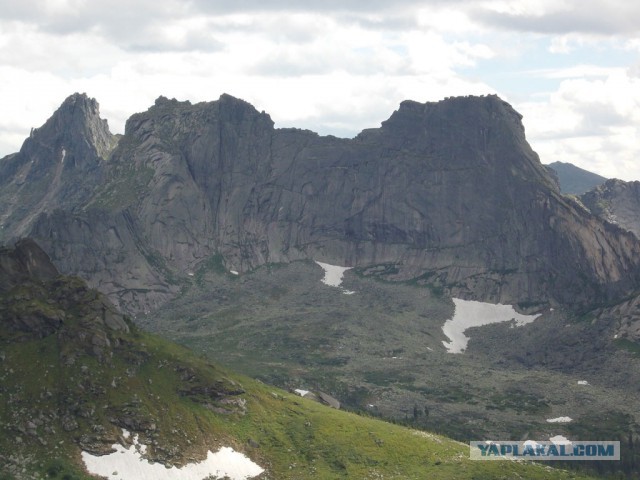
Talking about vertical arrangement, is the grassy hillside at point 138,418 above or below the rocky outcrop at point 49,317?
below

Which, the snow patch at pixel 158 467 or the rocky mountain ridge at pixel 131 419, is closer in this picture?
the snow patch at pixel 158 467

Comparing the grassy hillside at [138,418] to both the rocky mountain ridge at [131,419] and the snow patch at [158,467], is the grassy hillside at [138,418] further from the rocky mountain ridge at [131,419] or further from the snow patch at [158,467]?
the snow patch at [158,467]

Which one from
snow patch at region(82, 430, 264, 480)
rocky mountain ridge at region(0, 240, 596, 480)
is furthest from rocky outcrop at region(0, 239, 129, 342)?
snow patch at region(82, 430, 264, 480)

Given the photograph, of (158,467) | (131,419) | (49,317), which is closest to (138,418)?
(131,419)

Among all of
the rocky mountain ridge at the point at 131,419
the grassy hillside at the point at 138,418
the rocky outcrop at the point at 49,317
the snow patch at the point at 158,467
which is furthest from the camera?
the rocky outcrop at the point at 49,317

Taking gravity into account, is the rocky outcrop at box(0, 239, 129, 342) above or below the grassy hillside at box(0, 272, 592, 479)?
above

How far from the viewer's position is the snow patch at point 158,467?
160 m

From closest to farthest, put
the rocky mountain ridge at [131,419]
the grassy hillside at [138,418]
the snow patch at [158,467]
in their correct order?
the snow patch at [158,467] < the rocky mountain ridge at [131,419] < the grassy hillside at [138,418]

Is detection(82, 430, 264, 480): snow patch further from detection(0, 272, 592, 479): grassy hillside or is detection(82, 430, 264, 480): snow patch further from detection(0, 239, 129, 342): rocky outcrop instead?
detection(0, 239, 129, 342): rocky outcrop

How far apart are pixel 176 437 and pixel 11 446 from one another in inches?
1153

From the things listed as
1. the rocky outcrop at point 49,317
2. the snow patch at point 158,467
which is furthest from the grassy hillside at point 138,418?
the snow patch at point 158,467

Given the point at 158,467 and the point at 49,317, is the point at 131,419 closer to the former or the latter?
the point at 158,467

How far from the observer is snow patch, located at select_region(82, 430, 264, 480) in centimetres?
16038

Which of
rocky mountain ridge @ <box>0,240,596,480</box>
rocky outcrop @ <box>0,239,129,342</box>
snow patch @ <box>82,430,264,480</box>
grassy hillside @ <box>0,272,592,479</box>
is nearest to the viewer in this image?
snow patch @ <box>82,430,264,480</box>
